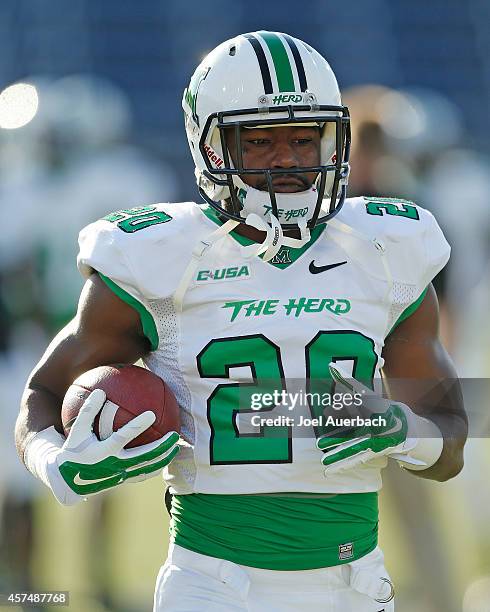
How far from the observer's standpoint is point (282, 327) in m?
2.28

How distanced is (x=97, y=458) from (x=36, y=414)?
30cm

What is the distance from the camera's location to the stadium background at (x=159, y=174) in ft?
14.3

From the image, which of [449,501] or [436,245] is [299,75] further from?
[449,501]

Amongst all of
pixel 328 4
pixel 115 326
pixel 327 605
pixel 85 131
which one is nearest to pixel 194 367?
pixel 115 326

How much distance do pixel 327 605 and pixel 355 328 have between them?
53 cm

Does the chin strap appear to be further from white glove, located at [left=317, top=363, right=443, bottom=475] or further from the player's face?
white glove, located at [left=317, top=363, right=443, bottom=475]

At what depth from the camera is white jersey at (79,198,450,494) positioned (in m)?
2.27

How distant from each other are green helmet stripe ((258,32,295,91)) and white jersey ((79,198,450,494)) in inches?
11.6

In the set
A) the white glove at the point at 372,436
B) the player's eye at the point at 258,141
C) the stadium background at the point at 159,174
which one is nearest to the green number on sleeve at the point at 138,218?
the player's eye at the point at 258,141

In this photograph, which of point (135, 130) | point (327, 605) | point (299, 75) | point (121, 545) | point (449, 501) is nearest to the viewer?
point (327, 605)

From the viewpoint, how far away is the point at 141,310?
7.65ft

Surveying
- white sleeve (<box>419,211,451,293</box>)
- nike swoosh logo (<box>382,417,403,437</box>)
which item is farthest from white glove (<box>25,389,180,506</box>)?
white sleeve (<box>419,211,451,293</box>)

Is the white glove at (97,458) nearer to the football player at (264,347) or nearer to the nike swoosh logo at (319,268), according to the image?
the football player at (264,347)

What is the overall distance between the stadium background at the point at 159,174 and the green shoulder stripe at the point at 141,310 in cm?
187
